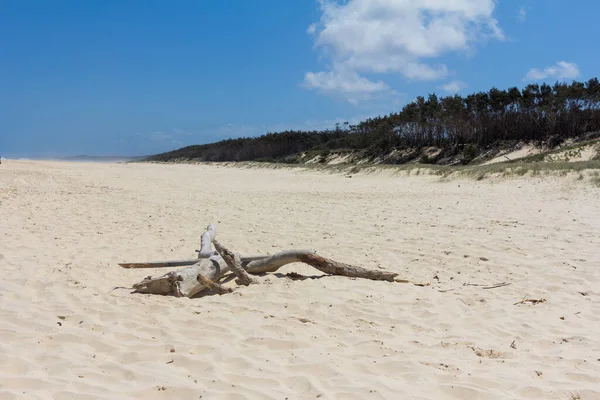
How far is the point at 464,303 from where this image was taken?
482 centimetres

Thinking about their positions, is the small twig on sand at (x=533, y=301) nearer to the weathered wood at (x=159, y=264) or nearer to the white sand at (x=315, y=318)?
the white sand at (x=315, y=318)

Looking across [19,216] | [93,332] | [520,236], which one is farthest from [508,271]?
[19,216]

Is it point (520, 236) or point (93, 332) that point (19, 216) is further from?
point (520, 236)

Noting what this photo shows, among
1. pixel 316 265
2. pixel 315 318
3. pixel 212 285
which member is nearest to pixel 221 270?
pixel 212 285

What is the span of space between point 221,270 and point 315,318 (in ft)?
5.83

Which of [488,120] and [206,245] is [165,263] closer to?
[206,245]

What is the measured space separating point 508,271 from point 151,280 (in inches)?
179

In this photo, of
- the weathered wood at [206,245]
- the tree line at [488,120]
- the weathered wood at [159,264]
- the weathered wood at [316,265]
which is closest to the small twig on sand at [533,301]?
the weathered wood at [316,265]

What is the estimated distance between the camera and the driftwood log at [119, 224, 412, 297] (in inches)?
193

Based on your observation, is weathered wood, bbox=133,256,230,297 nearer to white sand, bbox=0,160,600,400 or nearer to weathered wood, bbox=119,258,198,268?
white sand, bbox=0,160,600,400

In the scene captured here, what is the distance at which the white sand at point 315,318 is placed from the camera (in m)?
2.99

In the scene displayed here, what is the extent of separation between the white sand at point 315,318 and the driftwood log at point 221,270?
154 mm

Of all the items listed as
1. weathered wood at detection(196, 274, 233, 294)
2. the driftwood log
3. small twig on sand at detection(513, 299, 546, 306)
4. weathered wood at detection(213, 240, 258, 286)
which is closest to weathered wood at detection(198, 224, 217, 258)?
the driftwood log

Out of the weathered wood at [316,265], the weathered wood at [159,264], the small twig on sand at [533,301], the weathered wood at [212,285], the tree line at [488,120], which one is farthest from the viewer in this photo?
the tree line at [488,120]
